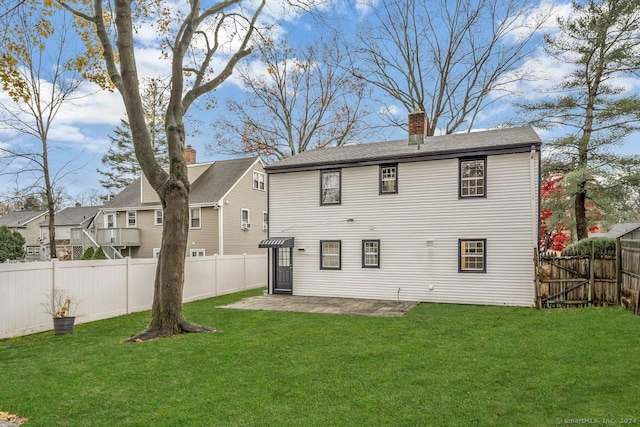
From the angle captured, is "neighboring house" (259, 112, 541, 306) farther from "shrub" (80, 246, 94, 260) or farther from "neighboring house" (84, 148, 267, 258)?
→ "shrub" (80, 246, 94, 260)

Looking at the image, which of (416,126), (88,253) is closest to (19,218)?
(88,253)

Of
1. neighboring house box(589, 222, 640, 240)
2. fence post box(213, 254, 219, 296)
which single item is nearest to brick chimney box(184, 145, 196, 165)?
fence post box(213, 254, 219, 296)

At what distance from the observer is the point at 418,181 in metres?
13.6

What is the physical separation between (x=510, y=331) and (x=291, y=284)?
28.2 ft

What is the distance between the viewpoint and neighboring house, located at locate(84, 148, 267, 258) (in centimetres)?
2227

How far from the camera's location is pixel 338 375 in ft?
19.0

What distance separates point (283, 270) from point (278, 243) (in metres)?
1.40

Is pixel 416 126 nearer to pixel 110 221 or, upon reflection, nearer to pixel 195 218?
pixel 195 218

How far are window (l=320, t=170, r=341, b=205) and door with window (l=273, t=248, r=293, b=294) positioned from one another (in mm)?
2416

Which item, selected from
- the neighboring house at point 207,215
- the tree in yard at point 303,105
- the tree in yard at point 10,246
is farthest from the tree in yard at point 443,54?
the tree in yard at point 10,246

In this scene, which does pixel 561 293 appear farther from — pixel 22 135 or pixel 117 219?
pixel 117 219

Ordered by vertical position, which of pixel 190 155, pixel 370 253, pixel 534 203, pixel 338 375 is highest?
pixel 190 155

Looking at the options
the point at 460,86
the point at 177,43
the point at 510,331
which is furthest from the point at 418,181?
the point at 460,86

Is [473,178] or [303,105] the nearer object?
[473,178]
